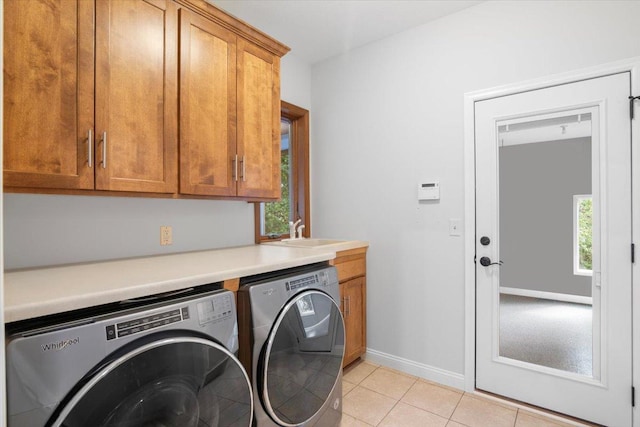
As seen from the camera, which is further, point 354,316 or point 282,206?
point 282,206

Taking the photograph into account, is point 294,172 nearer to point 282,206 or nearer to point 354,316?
point 282,206

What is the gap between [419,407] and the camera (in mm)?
2150

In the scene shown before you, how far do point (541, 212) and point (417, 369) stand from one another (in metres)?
1.46

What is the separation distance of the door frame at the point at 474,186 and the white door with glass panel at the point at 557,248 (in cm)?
3

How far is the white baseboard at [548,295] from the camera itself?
2.01 m

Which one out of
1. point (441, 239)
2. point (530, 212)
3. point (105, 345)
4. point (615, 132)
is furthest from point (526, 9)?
point (105, 345)

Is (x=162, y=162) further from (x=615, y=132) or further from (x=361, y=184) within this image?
(x=615, y=132)

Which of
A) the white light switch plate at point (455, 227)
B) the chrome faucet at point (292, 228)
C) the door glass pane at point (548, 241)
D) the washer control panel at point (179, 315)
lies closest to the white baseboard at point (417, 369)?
the door glass pane at point (548, 241)

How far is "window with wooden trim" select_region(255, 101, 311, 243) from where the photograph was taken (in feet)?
10.2

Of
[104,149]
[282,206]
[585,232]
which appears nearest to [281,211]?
[282,206]

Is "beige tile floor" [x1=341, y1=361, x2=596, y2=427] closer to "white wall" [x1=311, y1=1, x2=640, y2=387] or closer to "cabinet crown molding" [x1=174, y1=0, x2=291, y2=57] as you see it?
"white wall" [x1=311, y1=1, x2=640, y2=387]

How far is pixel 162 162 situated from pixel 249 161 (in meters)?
0.58

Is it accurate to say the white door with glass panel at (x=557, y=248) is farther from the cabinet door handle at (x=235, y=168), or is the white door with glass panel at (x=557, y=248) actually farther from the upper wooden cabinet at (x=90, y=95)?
the upper wooden cabinet at (x=90, y=95)

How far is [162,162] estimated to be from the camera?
1.73 meters
